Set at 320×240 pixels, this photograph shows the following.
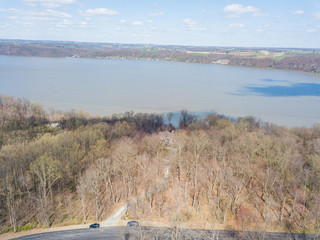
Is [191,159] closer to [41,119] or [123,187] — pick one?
[123,187]

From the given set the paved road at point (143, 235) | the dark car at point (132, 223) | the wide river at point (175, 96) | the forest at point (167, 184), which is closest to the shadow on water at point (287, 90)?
the wide river at point (175, 96)

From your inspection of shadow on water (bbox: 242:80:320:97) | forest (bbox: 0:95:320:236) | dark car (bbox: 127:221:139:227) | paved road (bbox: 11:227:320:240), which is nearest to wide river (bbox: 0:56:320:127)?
shadow on water (bbox: 242:80:320:97)

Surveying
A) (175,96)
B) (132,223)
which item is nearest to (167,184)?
(132,223)

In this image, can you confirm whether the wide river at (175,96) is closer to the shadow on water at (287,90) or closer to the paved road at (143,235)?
the shadow on water at (287,90)

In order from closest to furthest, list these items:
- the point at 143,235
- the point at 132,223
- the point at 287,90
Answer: the point at 143,235 → the point at 132,223 → the point at 287,90

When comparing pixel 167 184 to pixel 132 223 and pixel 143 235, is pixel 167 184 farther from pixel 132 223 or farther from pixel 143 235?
pixel 143 235
